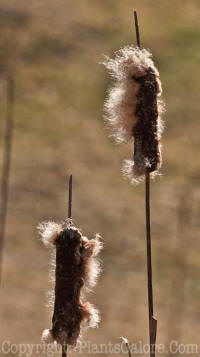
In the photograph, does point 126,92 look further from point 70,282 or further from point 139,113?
point 70,282

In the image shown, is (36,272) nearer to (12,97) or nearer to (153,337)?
(12,97)

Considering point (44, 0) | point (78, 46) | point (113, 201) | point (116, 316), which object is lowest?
point (116, 316)

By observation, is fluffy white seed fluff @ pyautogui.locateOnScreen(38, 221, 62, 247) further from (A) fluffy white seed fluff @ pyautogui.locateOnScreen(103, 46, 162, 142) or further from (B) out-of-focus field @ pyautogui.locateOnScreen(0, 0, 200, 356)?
(B) out-of-focus field @ pyautogui.locateOnScreen(0, 0, 200, 356)

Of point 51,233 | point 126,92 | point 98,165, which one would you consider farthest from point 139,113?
point 98,165

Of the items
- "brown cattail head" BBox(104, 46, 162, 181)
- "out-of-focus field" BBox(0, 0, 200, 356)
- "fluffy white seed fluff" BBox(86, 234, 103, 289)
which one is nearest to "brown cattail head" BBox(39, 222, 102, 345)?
"fluffy white seed fluff" BBox(86, 234, 103, 289)

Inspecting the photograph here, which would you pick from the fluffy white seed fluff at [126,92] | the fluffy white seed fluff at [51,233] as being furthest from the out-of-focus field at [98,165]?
the fluffy white seed fluff at [51,233]

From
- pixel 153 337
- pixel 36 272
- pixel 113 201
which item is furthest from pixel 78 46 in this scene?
pixel 153 337
